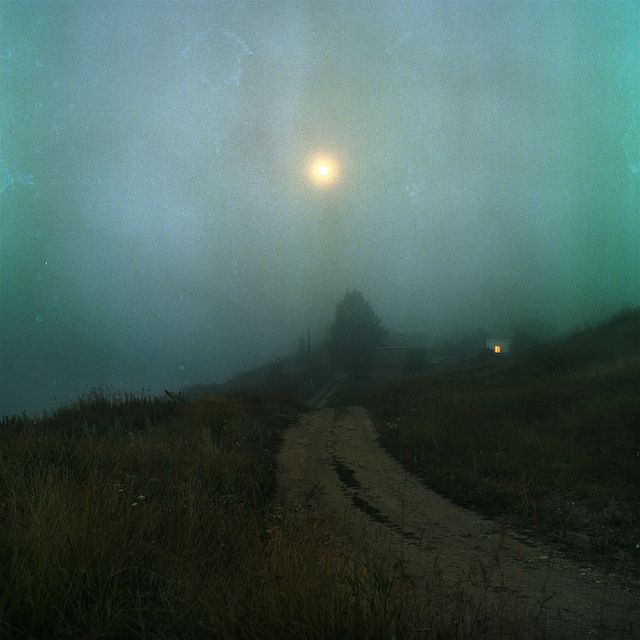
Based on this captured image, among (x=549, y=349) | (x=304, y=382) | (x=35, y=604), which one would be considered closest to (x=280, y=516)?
(x=35, y=604)

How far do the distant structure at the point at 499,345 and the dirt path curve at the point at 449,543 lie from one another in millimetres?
37893

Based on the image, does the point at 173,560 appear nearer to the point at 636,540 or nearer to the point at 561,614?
the point at 561,614

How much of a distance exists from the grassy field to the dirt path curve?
65cm

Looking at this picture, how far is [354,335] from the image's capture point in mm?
67625

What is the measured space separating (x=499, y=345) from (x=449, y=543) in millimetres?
46953

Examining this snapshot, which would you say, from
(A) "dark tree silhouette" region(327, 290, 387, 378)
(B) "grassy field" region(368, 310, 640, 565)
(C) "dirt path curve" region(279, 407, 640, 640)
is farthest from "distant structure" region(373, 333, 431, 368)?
(C) "dirt path curve" region(279, 407, 640, 640)

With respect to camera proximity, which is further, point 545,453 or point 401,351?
point 401,351

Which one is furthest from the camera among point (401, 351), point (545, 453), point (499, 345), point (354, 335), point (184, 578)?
point (354, 335)

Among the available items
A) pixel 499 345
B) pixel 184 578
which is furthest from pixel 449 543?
pixel 499 345

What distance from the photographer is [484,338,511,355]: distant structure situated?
5144cm

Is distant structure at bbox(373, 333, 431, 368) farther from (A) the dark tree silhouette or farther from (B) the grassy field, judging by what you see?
(B) the grassy field

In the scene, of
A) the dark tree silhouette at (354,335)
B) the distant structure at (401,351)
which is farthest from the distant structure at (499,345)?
the dark tree silhouette at (354,335)

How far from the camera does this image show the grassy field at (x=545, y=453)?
858 centimetres

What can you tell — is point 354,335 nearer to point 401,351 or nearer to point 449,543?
point 401,351
